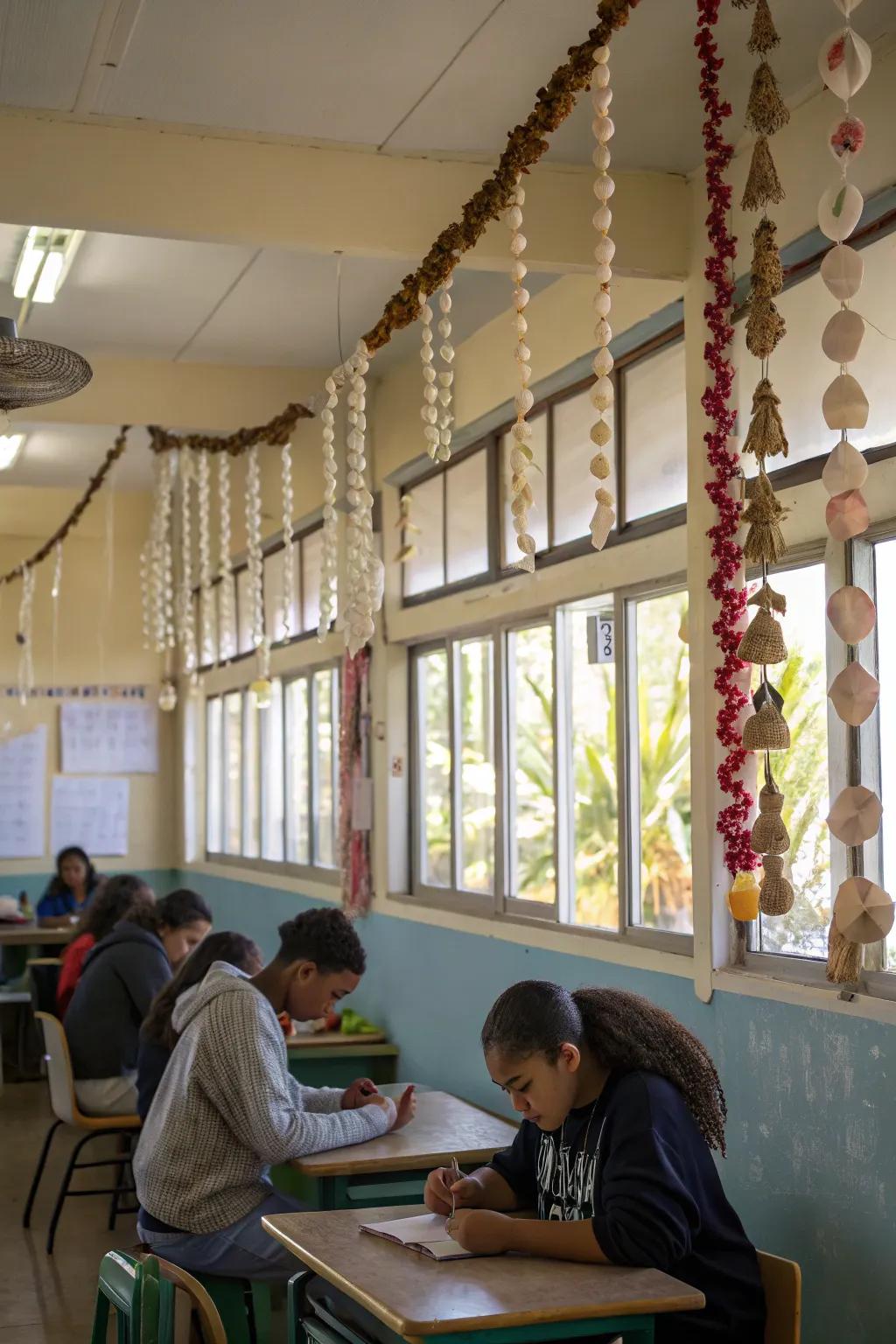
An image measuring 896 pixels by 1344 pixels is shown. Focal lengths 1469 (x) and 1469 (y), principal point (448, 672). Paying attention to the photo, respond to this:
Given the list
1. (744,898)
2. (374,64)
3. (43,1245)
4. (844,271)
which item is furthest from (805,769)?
(43,1245)

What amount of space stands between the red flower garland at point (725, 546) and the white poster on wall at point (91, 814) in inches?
314

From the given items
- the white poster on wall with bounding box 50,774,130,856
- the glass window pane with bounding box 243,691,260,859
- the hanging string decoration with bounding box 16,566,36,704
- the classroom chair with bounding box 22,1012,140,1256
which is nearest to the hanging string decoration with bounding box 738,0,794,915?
the classroom chair with bounding box 22,1012,140,1256

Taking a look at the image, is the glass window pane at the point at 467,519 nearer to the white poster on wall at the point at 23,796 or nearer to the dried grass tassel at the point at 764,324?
the dried grass tassel at the point at 764,324

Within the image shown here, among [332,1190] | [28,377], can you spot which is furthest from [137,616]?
[332,1190]

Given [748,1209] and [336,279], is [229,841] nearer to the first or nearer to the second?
[336,279]

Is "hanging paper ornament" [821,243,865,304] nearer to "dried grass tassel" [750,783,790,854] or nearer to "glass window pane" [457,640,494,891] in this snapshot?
"dried grass tassel" [750,783,790,854]

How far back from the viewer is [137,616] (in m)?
11.5

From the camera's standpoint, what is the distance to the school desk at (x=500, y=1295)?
2295 millimetres

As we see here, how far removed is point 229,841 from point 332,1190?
6.38m

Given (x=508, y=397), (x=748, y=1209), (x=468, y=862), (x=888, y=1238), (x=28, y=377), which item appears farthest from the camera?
(x=468, y=862)

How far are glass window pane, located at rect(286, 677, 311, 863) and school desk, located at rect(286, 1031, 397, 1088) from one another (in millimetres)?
2011

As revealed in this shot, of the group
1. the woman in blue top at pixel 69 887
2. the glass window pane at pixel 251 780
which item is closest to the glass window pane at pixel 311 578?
the glass window pane at pixel 251 780

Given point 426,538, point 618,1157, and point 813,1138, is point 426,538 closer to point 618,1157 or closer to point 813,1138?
point 813,1138

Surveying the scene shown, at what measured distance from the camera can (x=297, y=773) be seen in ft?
27.3
